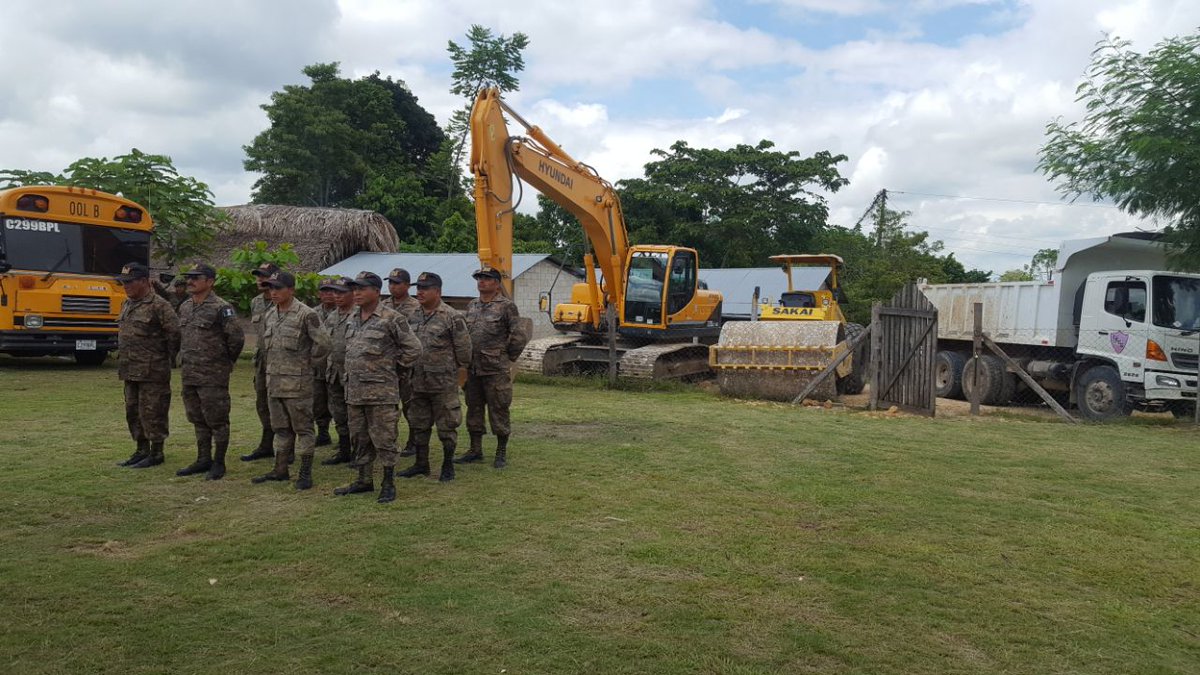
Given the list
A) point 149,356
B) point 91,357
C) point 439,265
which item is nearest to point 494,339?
point 149,356

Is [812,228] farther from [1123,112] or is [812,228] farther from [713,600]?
[713,600]

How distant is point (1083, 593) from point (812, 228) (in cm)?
2852

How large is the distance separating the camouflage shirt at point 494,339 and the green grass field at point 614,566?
0.87 metres

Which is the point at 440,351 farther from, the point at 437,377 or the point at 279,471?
the point at 279,471

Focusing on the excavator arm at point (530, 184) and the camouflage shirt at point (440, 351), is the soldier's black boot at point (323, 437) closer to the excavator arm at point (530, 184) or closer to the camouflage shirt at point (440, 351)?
the camouflage shirt at point (440, 351)

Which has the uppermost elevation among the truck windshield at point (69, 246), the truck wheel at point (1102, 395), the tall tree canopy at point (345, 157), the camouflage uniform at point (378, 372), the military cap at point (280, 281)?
the tall tree canopy at point (345, 157)

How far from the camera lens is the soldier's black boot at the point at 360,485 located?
6.52 meters

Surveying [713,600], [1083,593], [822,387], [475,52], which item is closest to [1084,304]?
[822,387]

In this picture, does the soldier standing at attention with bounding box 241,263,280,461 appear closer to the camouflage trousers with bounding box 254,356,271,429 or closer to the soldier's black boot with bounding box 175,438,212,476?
the camouflage trousers with bounding box 254,356,271,429

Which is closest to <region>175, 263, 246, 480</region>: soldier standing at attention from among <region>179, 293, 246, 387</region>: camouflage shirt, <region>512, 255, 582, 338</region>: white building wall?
<region>179, 293, 246, 387</region>: camouflage shirt

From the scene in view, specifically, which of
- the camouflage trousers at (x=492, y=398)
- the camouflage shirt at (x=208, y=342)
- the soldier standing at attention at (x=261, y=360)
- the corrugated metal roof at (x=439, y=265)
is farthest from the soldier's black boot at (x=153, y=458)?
the corrugated metal roof at (x=439, y=265)

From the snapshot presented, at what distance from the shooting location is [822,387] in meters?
13.5

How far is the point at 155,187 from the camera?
61.0ft

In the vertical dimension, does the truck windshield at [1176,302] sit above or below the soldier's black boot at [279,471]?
above
